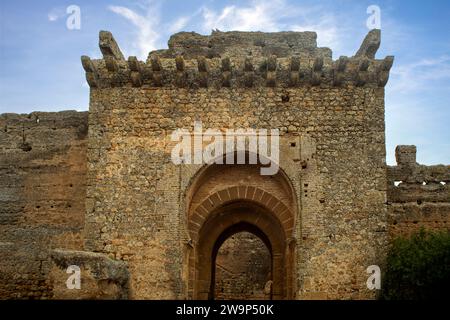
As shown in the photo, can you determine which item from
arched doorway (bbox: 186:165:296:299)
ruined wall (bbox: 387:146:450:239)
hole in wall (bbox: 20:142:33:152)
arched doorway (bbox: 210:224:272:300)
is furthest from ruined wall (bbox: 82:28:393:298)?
arched doorway (bbox: 210:224:272:300)

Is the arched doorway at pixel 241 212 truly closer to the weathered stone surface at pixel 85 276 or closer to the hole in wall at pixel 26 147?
the weathered stone surface at pixel 85 276

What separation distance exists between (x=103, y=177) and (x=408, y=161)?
7464 mm

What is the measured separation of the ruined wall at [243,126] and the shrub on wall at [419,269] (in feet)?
1.65

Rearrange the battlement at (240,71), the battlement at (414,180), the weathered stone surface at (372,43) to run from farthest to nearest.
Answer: the battlement at (414,180) < the weathered stone surface at (372,43) < the battlement at (240,71)

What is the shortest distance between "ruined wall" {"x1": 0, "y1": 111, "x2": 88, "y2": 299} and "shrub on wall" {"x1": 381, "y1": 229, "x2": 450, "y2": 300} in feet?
25.8

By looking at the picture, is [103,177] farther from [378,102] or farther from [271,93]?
[378,102]

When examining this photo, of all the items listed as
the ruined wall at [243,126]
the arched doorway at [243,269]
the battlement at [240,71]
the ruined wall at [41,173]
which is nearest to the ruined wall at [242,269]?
the arched doorway at [243,269]

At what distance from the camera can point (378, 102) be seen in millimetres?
13703

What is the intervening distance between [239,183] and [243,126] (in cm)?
139

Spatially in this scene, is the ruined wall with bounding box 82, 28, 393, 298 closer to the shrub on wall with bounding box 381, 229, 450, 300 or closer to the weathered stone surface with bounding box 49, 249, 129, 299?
the shrub on wall with bounding box 381, 229, 450, 300

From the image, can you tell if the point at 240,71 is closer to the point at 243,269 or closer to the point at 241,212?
the point at 241,212

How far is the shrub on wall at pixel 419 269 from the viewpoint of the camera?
37.8ft

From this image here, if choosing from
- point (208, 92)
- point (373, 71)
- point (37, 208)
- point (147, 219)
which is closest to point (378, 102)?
point (373, 71)

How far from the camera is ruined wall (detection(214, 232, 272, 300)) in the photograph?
75.3 feet
